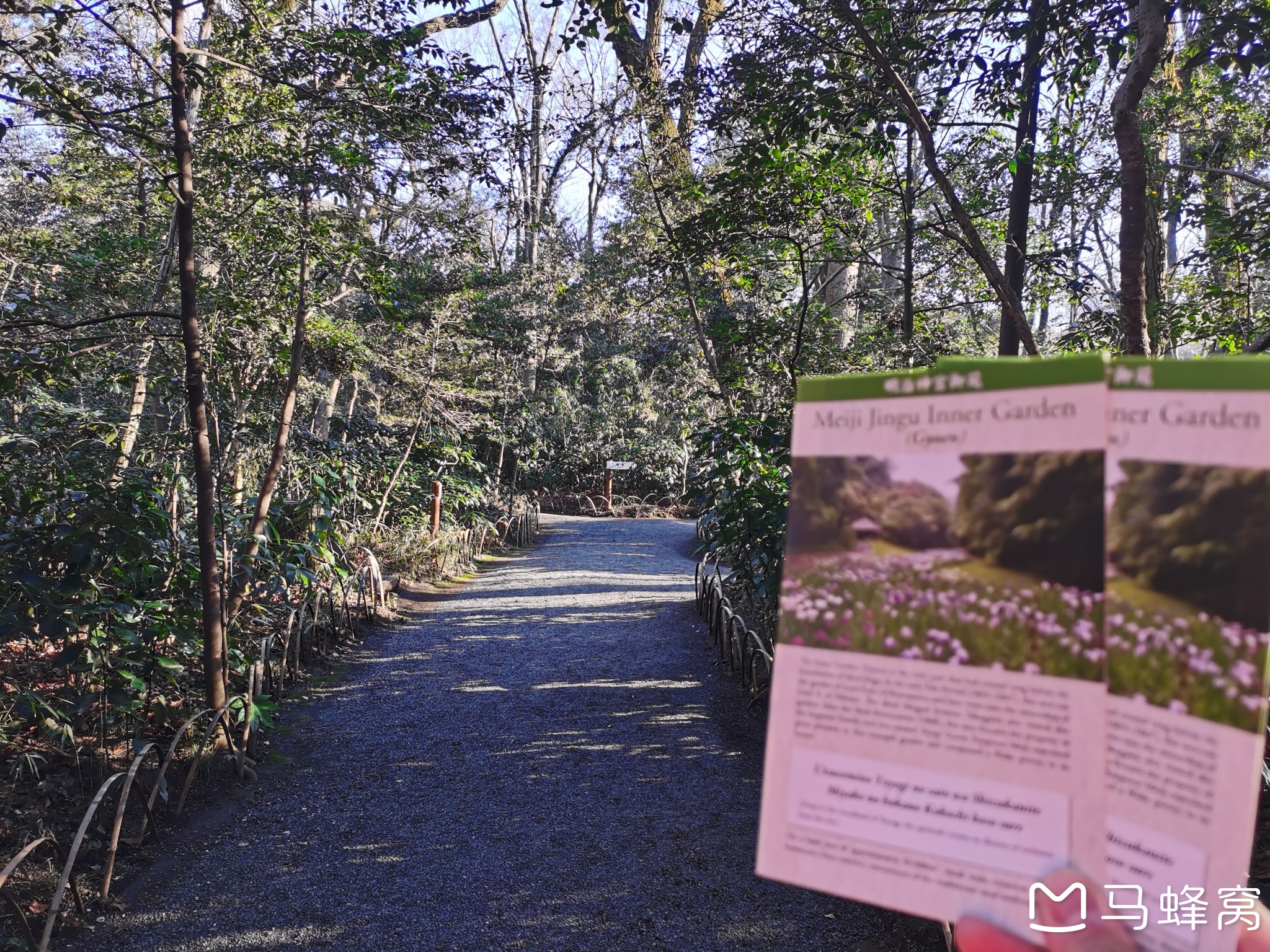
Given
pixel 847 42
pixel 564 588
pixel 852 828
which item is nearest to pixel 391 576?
pixel 564 588

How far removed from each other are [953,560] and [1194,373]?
24 cm

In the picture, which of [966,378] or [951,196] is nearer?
[966,378]

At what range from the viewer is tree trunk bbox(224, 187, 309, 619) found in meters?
4.16

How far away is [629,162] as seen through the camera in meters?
8.85

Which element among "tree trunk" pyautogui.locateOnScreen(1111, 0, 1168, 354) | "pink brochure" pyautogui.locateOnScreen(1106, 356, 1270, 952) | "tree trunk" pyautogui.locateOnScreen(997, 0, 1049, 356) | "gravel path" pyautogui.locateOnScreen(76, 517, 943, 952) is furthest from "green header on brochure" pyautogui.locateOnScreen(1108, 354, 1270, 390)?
"tree trunk" pyautogui.locateOnScreen(997, 0, 1049, 356)

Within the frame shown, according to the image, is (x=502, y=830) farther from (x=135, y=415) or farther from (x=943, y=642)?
(x=135, y=415)

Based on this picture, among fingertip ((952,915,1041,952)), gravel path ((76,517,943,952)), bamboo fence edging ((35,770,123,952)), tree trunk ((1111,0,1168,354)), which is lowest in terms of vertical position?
gravel path ((76,517,943,952))

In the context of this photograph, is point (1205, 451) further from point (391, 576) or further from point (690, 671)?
point (391, 576)

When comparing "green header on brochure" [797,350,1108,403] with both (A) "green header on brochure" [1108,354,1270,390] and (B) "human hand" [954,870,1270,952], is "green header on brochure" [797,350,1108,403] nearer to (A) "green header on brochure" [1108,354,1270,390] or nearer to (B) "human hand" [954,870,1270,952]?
(A) "green header on brochure" [1108,354,1270,390]

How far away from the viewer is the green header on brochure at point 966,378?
64 cm

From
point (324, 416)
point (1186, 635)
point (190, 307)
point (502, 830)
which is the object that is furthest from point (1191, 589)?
point (324, 416)

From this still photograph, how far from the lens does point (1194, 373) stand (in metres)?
0.61

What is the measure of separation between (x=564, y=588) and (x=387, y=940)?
6.55 metres

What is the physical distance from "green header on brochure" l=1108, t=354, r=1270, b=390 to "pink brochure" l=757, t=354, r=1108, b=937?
27mm
